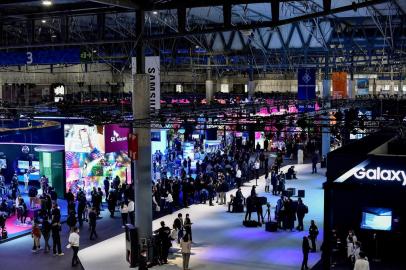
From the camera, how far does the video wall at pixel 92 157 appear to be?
21.0m

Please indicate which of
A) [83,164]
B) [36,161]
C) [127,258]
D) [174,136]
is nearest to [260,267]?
[127,258]

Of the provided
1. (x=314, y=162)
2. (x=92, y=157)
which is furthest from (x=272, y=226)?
(x=314, y=162)

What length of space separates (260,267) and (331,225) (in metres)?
2.78

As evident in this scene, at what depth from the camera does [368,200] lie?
15859mm

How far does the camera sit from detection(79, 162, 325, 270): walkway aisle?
48.1 feet

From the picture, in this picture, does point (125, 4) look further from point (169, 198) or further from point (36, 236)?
point (169, 198)

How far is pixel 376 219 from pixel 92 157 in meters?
10.8

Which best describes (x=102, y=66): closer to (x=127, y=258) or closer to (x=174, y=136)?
(x=174, y=136)

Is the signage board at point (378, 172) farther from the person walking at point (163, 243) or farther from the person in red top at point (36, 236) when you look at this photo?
the person in red top at point (36, 236)

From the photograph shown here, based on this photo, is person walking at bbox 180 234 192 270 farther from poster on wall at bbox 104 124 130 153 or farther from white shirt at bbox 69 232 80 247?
poster on wall at bbox 104 124 130 153

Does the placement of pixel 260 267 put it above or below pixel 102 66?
below

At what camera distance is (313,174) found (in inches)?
1137

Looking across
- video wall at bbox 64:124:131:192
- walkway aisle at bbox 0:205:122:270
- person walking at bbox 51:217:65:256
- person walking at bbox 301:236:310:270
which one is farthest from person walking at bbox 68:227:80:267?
video wall at bbox 64:124:131:192

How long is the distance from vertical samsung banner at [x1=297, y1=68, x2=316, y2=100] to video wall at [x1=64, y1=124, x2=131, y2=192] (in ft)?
23.8
